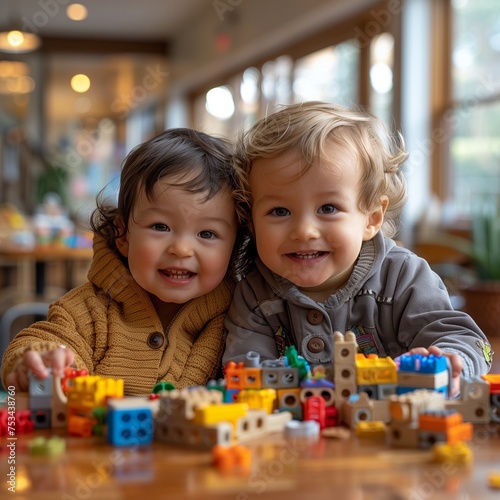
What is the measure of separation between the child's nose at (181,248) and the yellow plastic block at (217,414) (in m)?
0.34

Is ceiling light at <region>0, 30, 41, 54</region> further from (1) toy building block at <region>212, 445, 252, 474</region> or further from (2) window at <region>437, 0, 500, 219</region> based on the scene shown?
(1) toy building block at <region>212, 445, 252, 474</region>

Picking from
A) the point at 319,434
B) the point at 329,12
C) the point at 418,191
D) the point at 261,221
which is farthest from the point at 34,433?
the point at 329,12

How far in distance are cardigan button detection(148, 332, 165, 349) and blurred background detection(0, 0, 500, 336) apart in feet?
1.10

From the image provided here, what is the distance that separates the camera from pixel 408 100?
454 centimetres

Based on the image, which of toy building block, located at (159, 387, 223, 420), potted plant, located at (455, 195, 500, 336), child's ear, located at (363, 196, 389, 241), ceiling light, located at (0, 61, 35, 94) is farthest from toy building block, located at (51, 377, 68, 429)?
ceiling light, located at (0, 61, 35, 94)

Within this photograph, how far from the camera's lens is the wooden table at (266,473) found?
0.55 metres

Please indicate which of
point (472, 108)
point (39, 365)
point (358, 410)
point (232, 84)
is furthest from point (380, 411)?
point (232, 84)

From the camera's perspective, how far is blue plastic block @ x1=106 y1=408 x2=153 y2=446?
0.69m

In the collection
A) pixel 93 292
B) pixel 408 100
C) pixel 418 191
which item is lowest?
pixel 93 292

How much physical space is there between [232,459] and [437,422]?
7.3 inches

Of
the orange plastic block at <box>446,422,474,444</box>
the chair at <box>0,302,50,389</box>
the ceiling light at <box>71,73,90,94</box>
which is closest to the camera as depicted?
the orange plastic block at <box>446,422,474,444</box>

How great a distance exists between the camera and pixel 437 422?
67 cm

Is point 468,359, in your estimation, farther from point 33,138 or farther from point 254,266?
point 33,138

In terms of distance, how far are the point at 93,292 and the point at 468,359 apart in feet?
1.67
